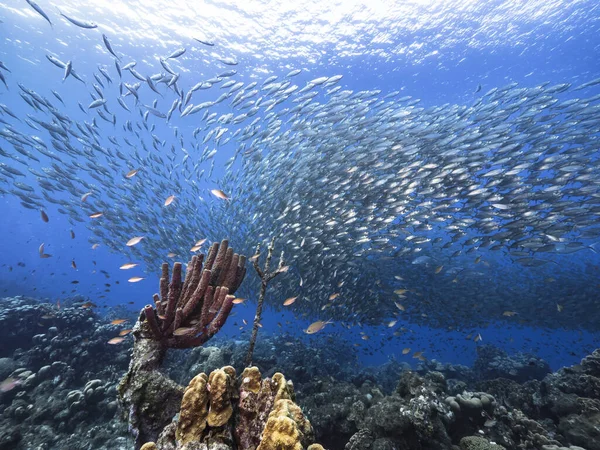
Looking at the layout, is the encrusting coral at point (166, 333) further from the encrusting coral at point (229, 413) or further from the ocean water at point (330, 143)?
the ocean water at point (330, 143)


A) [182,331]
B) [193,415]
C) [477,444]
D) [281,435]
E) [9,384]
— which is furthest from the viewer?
[9,384]

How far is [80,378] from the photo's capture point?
838 cm

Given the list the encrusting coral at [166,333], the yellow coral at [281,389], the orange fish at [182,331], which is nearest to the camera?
the yellow coral at [281,389]

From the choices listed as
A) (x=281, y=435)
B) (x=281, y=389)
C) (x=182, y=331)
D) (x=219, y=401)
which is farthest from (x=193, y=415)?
(x=182, y=331)

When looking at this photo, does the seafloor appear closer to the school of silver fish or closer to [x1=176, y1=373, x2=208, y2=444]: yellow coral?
[x1=176, y1=373, x2=208, y2=444]: yellow coral

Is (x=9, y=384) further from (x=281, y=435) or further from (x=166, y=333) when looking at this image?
(x=281, y=435)

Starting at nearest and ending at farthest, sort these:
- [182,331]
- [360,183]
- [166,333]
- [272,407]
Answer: [272,407] < [182,331] < [166,333] < [360,183]

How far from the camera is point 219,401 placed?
7.94ft

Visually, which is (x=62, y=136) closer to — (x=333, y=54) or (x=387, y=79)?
(x=333, y=54)

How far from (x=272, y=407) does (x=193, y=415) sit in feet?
2.34

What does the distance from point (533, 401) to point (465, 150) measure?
1056 centimetres

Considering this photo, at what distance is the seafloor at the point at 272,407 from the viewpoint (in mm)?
2820

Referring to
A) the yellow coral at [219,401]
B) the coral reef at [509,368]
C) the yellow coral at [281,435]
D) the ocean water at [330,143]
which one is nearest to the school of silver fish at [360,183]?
the ocean water at [330,143]

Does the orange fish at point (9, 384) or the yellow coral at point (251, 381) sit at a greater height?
the yellow coral at point (251, 381)
